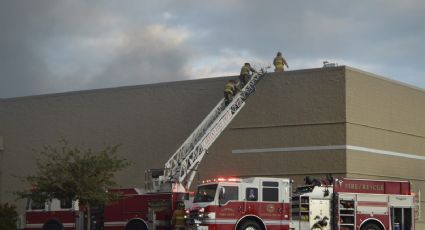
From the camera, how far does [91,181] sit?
2866 centimetres

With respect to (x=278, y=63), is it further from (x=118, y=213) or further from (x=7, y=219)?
(x=7, y=219)

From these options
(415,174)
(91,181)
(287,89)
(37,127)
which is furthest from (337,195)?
(37,127)

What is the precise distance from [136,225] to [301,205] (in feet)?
21.1

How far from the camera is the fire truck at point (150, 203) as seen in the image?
29.2m

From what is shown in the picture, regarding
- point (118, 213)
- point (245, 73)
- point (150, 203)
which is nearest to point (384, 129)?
point (245, 73)

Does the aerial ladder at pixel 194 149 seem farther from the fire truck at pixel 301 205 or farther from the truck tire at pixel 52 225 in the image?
the truck tire at pixel 52 225

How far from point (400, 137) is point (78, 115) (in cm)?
1746

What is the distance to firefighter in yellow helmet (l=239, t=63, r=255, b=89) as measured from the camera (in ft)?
123

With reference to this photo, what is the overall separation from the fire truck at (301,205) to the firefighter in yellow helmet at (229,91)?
970 cm

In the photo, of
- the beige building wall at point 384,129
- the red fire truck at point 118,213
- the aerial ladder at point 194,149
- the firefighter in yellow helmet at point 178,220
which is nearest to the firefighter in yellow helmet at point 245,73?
the aerial ladder at point 194,149

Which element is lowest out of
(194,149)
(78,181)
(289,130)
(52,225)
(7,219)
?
(52,225)

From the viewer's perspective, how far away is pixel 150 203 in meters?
29.4

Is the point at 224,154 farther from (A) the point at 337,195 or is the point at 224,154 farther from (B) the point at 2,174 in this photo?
(B) the point at 2,174

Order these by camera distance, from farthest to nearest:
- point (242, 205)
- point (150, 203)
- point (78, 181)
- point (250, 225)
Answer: point (150, 203) → point (78, 181) → point (250, 225) → point (242, 205)
